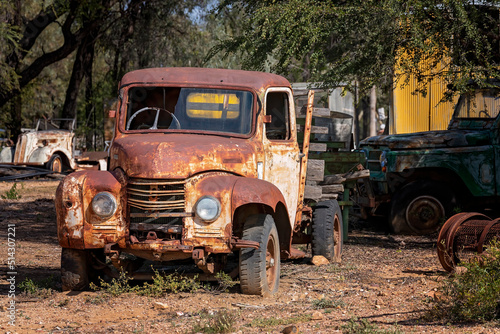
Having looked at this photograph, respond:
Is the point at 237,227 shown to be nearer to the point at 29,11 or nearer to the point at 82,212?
the point at 82,212

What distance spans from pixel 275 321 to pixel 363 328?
801 millimetres

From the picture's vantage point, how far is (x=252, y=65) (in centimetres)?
1405

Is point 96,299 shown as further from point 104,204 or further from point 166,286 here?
point 104,204

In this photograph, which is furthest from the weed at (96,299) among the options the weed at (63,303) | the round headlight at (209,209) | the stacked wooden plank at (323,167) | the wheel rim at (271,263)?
the stacked wooden plank at (323,167)

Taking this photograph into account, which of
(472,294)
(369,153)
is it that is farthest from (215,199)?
(369,153)

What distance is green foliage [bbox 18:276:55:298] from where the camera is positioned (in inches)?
277

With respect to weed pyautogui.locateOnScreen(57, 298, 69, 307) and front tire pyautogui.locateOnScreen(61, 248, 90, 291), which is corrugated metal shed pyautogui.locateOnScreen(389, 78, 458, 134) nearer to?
front tire pyautogui.locateOnScreen(61, 248, 90, 291)

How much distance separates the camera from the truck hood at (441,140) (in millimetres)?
12453

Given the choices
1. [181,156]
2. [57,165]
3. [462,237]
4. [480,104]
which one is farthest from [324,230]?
[57,165]

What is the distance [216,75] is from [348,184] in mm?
4197

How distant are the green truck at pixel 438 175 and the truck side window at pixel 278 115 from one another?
465 centimetres

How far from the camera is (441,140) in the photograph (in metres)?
12.6

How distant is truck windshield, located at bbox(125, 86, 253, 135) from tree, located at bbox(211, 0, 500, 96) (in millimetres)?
4278

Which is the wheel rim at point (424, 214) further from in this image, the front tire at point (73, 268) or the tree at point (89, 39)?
the tree at point (89, 39)
